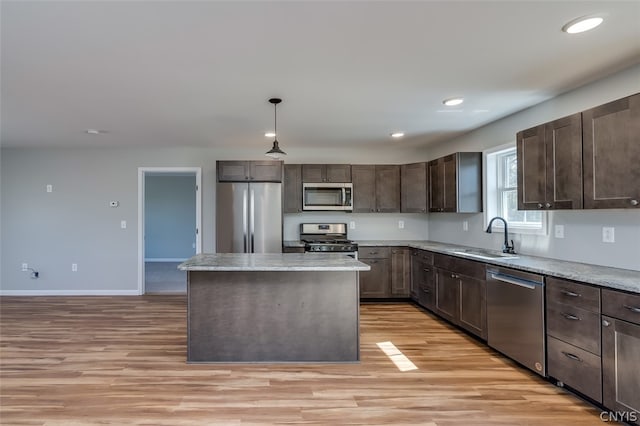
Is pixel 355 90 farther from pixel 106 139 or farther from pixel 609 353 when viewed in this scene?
pixel 106 139

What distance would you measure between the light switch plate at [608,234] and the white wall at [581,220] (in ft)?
0.08

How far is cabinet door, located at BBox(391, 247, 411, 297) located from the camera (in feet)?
17.4

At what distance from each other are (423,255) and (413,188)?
114 cm

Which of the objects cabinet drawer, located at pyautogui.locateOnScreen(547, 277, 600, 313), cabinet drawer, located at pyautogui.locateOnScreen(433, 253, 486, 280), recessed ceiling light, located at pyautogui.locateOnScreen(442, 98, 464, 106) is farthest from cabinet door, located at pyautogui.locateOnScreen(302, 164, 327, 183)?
cabinet drawer, located at pyautogui.locateOnScreen(547, 277, 600, 313)

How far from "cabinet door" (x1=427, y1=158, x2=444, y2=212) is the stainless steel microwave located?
1164 millimetres

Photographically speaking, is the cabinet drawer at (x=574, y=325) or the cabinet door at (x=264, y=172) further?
the cabinet door at (x=264, y=172)

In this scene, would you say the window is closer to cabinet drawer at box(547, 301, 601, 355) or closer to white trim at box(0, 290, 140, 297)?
cabinet drawer at box(547, 301, 601, 355)

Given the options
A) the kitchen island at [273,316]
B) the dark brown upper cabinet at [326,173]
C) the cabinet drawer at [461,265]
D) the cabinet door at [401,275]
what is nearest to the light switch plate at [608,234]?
the cabinet drawer at [461,265]

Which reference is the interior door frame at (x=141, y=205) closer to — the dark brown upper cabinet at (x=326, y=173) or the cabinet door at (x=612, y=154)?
the dark brown upper cabinet at (x=326, y=173)

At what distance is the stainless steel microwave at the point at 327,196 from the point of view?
Result: 5.59 metres

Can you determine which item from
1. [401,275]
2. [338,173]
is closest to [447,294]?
[401,275]

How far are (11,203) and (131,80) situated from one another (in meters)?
4.53

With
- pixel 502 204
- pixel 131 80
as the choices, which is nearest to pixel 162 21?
pixel 131 80

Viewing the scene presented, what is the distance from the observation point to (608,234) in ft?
9.13
